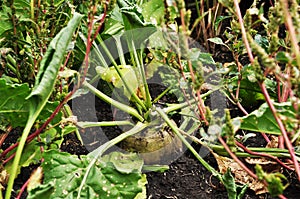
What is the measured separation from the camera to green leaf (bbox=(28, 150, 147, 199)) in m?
1.17

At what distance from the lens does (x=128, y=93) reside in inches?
59.4

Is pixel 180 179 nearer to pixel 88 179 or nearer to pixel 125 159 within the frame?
pixel 125 159

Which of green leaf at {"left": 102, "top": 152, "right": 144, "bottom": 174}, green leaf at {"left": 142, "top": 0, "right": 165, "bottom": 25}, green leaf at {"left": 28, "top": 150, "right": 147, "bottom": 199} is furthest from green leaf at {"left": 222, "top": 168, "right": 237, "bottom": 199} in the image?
green leaf at {"left": 142, "top": 0, "right": 165, "bottom": 25}

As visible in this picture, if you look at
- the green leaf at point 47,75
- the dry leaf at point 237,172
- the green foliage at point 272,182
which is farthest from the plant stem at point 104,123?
the green foliage at point 272,182

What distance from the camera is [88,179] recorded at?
3.96ft

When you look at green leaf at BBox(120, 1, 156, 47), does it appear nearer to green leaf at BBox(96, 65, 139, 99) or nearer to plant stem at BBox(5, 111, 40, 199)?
green leaf at BBox(96, 65, 139, 99)

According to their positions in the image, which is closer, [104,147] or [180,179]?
[104,147]

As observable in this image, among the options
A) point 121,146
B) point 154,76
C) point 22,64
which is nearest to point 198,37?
point 154,76

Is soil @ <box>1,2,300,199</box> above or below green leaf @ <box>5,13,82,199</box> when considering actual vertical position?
below

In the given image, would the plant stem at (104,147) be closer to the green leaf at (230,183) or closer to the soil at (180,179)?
the soil at (180,179)

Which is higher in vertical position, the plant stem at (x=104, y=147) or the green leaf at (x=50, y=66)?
the green leaf at (x=50, y=66)

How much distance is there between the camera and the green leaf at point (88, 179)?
117 cm

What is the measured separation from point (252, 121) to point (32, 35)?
591mm

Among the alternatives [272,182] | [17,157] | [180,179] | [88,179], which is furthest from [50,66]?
[180,179]
